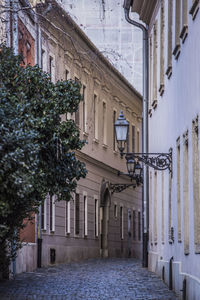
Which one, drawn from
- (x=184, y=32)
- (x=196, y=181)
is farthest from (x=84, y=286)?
(x=184, y=32)

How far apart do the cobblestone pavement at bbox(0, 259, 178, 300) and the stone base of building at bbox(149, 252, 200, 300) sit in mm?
187

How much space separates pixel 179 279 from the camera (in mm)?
15594

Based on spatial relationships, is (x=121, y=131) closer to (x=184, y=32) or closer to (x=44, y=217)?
(x=184, y=32)

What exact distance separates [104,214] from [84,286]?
20.1 metres

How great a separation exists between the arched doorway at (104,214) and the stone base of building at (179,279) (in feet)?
44.6

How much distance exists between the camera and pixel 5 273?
18938mm

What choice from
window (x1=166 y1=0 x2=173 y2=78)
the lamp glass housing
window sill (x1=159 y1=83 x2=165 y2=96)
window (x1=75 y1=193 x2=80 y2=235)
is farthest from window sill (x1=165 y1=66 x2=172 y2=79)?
window (x1=75 y1=193 x2=80 y2=235)

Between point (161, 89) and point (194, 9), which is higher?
point (161, 89)

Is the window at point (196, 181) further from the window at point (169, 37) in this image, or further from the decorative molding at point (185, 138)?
the window at point (169, 37)

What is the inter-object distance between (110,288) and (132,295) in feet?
6.10

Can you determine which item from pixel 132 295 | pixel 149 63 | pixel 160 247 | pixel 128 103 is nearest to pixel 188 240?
pixel 132 295

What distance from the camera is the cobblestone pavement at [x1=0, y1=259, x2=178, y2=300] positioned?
15344mm

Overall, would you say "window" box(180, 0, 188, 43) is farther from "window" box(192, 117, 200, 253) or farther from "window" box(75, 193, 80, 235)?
"window" box(75, 193, 80, 235)

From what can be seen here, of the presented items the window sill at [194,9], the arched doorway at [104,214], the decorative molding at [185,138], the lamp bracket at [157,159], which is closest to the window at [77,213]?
the arched doorway at [104,214]
